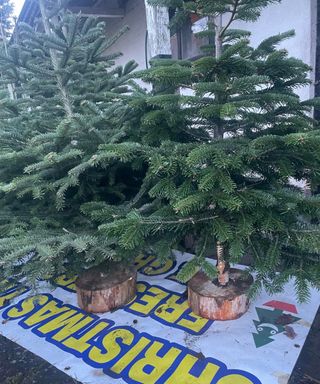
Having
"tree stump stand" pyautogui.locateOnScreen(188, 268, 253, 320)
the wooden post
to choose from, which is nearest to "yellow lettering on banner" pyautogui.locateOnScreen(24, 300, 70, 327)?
"tree stump stand" pyautogui.locateOnScreen(188, 268, 253, 320)

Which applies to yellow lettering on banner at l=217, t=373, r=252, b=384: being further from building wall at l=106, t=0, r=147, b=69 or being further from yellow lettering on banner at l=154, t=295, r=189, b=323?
building wall at l=106, t=0, r=147, b=69

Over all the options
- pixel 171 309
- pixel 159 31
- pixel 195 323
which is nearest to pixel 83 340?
pixel 171 309

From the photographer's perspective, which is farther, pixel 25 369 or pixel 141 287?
pixel 141 287

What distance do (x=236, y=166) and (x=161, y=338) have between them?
128 cm

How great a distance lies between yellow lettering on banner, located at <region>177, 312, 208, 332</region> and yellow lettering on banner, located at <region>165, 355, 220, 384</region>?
0.30 m

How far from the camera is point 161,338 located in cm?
213

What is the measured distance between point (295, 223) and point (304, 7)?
114 inches

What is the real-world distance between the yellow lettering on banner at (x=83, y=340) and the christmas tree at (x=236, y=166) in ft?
2.34

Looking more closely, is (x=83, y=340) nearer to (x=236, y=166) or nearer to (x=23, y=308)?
(x=23, y=308)

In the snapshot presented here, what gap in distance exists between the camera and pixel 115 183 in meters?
2.65

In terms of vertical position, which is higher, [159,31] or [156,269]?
[159,31]

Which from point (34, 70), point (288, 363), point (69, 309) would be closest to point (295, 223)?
point (288, 363)

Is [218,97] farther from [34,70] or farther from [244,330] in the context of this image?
[34,70]

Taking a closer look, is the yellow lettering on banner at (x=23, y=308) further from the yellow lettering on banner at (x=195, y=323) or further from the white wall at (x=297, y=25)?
the white wall at (x=297, y=25)
